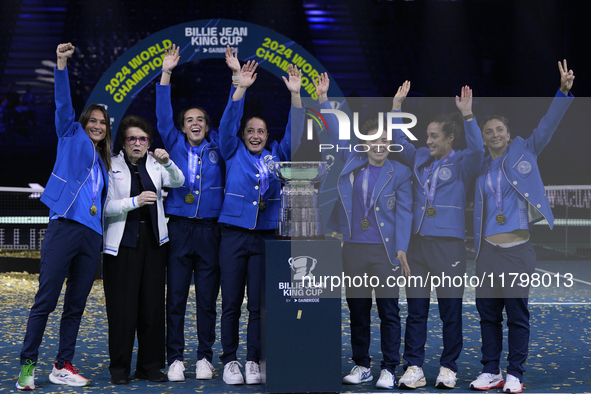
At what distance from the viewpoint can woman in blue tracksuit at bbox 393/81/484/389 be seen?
11.1 feet

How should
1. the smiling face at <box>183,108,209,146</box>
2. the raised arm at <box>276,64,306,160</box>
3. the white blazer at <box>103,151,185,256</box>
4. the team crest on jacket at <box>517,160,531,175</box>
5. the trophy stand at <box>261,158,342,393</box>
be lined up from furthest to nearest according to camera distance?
the smiling face at <box>183,108,209,146</box> < the raised arm at <box>276,64,306,160</box> < the white blazer at <box>103,151,185,256</box> < the team crest on jacket at <box>517,160,531,175</box> < the trophy stand at <box>261,158,342,393</box>

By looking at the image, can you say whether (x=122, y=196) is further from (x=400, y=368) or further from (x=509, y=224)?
(x=509, y=224)

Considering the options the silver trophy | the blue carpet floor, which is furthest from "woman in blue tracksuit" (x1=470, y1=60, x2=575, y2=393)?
the silver trophy

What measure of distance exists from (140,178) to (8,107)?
508 cm

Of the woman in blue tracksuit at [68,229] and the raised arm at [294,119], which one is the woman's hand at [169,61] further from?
the raised arm at [294,119]

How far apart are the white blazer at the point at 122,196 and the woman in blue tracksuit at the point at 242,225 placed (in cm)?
31

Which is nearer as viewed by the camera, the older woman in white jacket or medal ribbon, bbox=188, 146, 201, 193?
the older woman in white jacket

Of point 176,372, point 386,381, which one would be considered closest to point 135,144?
point 176,372

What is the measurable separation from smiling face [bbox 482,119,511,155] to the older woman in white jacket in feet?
5.43

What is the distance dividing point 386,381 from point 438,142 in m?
1.29

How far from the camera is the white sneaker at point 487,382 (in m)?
3.32

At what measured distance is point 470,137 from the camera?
3.34 metres

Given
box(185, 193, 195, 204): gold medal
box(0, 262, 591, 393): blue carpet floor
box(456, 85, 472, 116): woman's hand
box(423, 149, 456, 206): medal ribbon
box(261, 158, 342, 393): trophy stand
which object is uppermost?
box(456, 85, 472, 116): woman's hand

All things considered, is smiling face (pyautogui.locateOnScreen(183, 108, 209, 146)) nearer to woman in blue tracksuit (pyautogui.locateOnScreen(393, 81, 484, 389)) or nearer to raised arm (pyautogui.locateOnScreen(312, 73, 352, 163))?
raised arm (pyautogui.locateOnScreen(312, 73, 352, 163))
